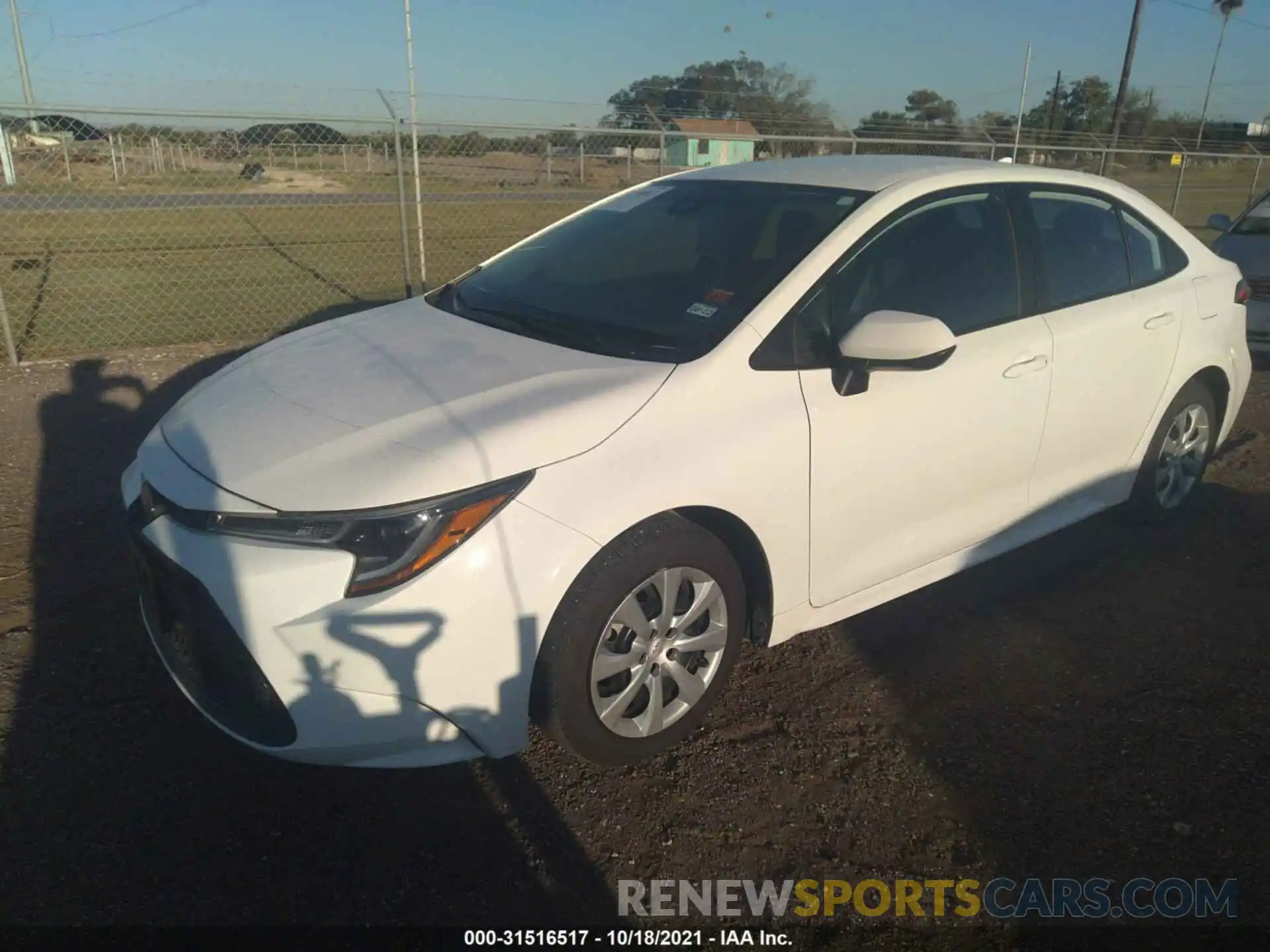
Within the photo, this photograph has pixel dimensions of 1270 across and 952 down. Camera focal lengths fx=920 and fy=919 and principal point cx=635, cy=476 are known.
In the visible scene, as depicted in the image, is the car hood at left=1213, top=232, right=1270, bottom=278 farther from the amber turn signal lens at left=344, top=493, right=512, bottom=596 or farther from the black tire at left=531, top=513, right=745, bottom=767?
the amber turn signal lens at left=344, top=493, right=512, bottom=596

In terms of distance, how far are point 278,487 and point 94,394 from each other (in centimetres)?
482

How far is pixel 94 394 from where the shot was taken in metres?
6.23

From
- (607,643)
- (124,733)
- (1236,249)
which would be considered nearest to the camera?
(607,643)

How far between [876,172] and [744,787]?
7.46 feet

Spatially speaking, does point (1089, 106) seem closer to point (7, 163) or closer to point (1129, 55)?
point (1129, 55)

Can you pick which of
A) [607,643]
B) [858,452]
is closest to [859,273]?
[858,452]

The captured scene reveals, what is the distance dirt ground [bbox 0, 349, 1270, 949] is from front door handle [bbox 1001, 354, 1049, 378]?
99cm

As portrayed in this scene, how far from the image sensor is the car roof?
11.1ft

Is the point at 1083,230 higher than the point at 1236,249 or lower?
higher

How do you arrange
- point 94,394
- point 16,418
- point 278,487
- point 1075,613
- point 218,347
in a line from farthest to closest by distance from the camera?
point 218,347
point 94,394
point 16,418
point 1075,613
point 278,487

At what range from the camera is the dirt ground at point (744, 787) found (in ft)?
7.69

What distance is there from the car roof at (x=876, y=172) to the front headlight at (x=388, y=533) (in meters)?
1.96

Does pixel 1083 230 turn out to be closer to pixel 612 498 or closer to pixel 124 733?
pixel 612 498

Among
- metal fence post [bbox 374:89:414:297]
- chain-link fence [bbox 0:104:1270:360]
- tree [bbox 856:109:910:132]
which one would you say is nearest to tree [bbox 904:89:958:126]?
tree [bbox 856:109:910:132]
